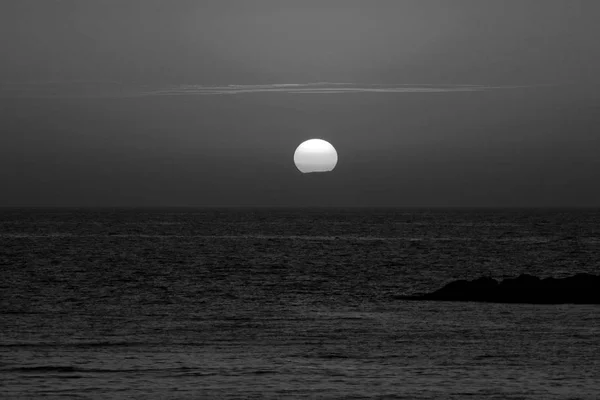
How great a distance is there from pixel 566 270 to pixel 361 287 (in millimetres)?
25207

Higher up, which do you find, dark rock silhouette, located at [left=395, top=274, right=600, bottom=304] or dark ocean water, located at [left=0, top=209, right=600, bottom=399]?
dark rock silhouette, located at [left=395, top=274, right=600, bottom=304]

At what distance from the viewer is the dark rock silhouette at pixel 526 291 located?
53.6 meters

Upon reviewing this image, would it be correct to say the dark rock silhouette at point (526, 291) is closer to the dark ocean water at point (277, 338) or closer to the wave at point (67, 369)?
the dark ocean water at point (277, 338)

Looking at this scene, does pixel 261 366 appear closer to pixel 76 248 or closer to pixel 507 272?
pixel 507 272

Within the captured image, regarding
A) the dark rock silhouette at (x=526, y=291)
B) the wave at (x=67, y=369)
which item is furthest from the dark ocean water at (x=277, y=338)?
the dark rock silhouette at (x=526, y=291)

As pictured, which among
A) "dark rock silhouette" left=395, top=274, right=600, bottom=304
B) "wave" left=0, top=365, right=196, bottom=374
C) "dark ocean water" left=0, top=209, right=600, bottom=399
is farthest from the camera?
"dark rock silhouette" left=395, top=274, right=600, bottom=304

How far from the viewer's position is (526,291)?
55.2 m

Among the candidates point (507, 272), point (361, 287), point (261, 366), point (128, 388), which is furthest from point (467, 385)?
point (507, 272)

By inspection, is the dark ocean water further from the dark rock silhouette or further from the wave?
the dark rock silhouette

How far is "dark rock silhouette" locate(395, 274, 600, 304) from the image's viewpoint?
176 ft

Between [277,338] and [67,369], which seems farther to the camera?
[277,338]

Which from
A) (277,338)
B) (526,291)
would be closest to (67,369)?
(277,338)

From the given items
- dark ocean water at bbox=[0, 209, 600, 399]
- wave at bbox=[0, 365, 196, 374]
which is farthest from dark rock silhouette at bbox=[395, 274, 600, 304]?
wave at bbox=[0, 365, 196, 374]

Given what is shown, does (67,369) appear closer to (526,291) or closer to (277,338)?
(277,338)
